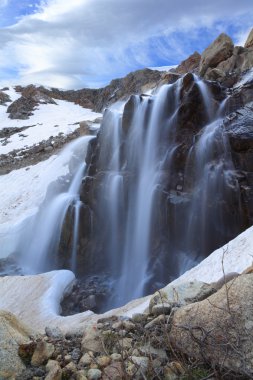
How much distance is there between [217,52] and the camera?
2172cm

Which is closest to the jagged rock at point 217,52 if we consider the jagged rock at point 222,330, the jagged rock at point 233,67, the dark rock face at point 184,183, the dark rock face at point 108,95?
the jagged rock at point 233,67

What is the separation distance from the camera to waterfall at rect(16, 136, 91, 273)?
1498cm

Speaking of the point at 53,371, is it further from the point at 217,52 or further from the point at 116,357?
the point at 217,52

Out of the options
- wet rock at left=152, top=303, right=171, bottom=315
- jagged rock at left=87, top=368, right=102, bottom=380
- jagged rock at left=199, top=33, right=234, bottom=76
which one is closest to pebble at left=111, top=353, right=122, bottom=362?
jagged rock at left=87, top=368, right=102, bottom=380

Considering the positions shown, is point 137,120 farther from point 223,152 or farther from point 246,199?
point 246,199

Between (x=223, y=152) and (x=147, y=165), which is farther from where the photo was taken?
(x=147, y=165)

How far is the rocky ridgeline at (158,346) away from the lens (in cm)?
359

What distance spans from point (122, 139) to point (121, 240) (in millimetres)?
4292

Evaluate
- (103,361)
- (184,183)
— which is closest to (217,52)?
(184,183)

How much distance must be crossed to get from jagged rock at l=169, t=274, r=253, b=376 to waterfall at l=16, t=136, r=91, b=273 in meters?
10.7

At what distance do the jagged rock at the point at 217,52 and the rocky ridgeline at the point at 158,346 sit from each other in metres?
19.0

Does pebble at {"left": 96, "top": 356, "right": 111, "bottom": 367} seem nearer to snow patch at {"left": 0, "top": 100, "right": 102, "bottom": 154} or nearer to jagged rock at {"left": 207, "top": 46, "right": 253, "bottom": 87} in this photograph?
jagged rock at {"left": 207, "top": 46, "right": 253, "bottom": 87}

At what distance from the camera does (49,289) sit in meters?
11.6

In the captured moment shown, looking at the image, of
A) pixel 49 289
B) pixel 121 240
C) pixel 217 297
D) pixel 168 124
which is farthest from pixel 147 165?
pixel 217 297
